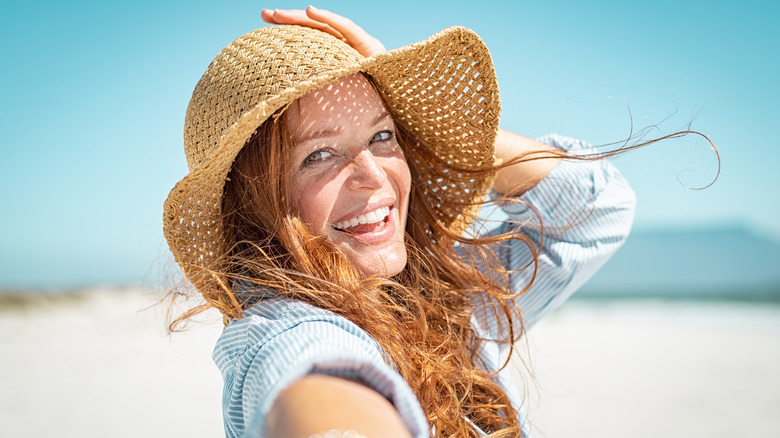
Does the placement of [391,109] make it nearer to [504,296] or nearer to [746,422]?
[504,296]

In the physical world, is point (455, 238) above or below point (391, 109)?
below

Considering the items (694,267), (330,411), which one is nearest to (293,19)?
(330,411)

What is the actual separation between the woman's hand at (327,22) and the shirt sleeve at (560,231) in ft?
2.81

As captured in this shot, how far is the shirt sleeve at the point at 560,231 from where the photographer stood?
7.57ft

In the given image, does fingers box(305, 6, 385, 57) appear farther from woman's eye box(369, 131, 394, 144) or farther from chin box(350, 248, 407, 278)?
chin box(350, 248, 407, 278)

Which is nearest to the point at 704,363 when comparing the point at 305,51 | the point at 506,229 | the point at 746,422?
the point at 746,422

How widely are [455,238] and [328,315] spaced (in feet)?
3.53

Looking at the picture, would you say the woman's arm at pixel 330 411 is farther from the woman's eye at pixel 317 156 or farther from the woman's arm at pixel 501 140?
the woman's arm at pixel 501 140

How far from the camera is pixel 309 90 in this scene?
1515mm

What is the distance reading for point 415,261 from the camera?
2.17 metres

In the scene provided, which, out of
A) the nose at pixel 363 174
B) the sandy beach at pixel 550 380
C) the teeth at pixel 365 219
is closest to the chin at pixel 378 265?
the teeth at pixel 365 219

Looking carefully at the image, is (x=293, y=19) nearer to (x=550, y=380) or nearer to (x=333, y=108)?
(x=333, y=108)

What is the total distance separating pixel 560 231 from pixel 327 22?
1266 millimetres

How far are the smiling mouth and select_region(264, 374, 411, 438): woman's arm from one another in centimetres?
88
